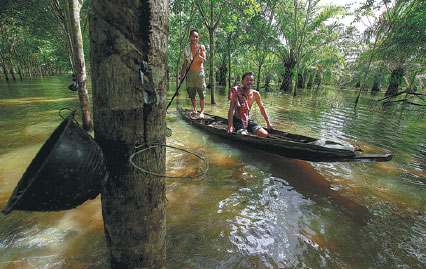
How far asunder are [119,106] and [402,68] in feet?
85.3

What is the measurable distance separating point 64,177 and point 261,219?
2.32 meters

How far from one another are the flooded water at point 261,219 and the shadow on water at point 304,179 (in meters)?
0.02

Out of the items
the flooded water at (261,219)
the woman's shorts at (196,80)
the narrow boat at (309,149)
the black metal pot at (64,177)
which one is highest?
the woman's shorts at (196,80)

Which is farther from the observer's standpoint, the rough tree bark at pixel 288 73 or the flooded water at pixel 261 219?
the rough tree bark at pixel 288 73

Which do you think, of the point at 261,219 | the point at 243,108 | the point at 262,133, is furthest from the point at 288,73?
the point at 261,219

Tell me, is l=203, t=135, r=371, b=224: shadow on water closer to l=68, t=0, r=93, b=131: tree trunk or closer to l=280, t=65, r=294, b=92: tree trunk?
l=68, t=0, r=93, b=131: tree trunk

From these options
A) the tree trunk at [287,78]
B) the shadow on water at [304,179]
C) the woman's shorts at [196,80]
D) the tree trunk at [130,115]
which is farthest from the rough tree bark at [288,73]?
the tree trunk at [130,115]

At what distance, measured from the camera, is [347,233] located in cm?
237

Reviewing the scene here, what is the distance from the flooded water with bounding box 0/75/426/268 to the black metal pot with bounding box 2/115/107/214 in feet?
4.06

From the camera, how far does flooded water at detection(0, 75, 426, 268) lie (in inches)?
78.2

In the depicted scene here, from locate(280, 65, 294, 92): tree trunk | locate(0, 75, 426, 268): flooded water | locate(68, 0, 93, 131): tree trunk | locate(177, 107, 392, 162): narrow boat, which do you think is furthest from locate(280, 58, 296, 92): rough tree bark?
locate(68, 0, 93, 131): tree trunk

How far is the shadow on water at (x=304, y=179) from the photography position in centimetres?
280

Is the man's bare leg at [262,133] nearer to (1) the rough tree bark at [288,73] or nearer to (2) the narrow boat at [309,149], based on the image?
(2) the narrow boat at [309,149]

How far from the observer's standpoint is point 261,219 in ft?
8.44
